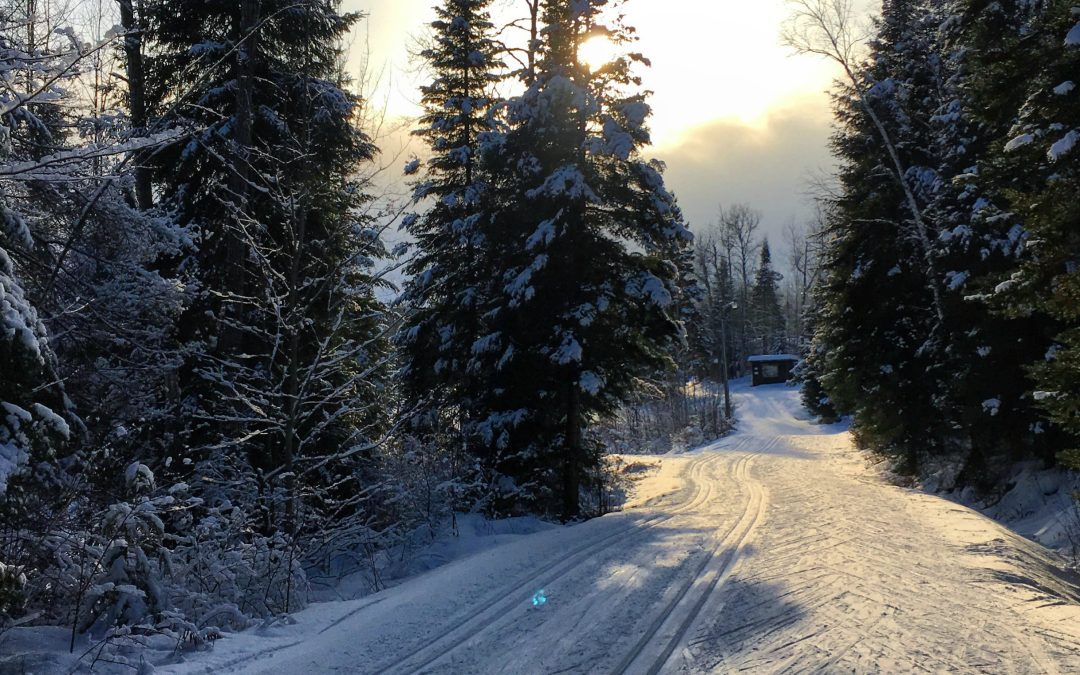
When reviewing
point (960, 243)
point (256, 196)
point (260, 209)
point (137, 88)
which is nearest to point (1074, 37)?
point (960, 243)

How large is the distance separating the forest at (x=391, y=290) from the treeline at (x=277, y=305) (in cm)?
7

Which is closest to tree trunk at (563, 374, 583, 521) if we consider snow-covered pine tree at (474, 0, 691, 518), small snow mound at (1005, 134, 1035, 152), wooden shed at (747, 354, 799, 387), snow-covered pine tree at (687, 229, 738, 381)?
snow-covered pine tree at (474, 0, 691, 518)

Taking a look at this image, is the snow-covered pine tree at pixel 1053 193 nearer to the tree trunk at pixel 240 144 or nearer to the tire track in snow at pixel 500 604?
the tire track in snow at pixel 500 604

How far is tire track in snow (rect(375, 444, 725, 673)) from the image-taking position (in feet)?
17.5

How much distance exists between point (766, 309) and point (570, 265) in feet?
251

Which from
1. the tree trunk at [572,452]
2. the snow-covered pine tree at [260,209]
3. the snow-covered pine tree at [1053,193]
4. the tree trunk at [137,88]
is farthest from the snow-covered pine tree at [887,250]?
the tree trunk at [137,88]

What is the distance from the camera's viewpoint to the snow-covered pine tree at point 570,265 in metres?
13.8

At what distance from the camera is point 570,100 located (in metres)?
14.3

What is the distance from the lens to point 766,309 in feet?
277

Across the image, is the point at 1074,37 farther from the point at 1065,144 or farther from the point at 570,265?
the point at 570,265

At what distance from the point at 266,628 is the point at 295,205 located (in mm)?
5222

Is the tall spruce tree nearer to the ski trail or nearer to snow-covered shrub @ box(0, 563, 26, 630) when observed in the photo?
snow-covered shrub @ box(0, 563, 26, 630)

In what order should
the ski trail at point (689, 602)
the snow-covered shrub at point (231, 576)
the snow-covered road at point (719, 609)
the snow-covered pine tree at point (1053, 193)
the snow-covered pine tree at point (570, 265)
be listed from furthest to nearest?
the snow-covered pine tree at point (570, 265) → the snow-covered pine tree at point (1053, 193) → the snow-covered shrub at point (231, 576) → the ski trail at point (689, 602) → the snow-covered road at point (719, 609)

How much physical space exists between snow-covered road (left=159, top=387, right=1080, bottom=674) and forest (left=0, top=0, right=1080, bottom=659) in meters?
1.54
